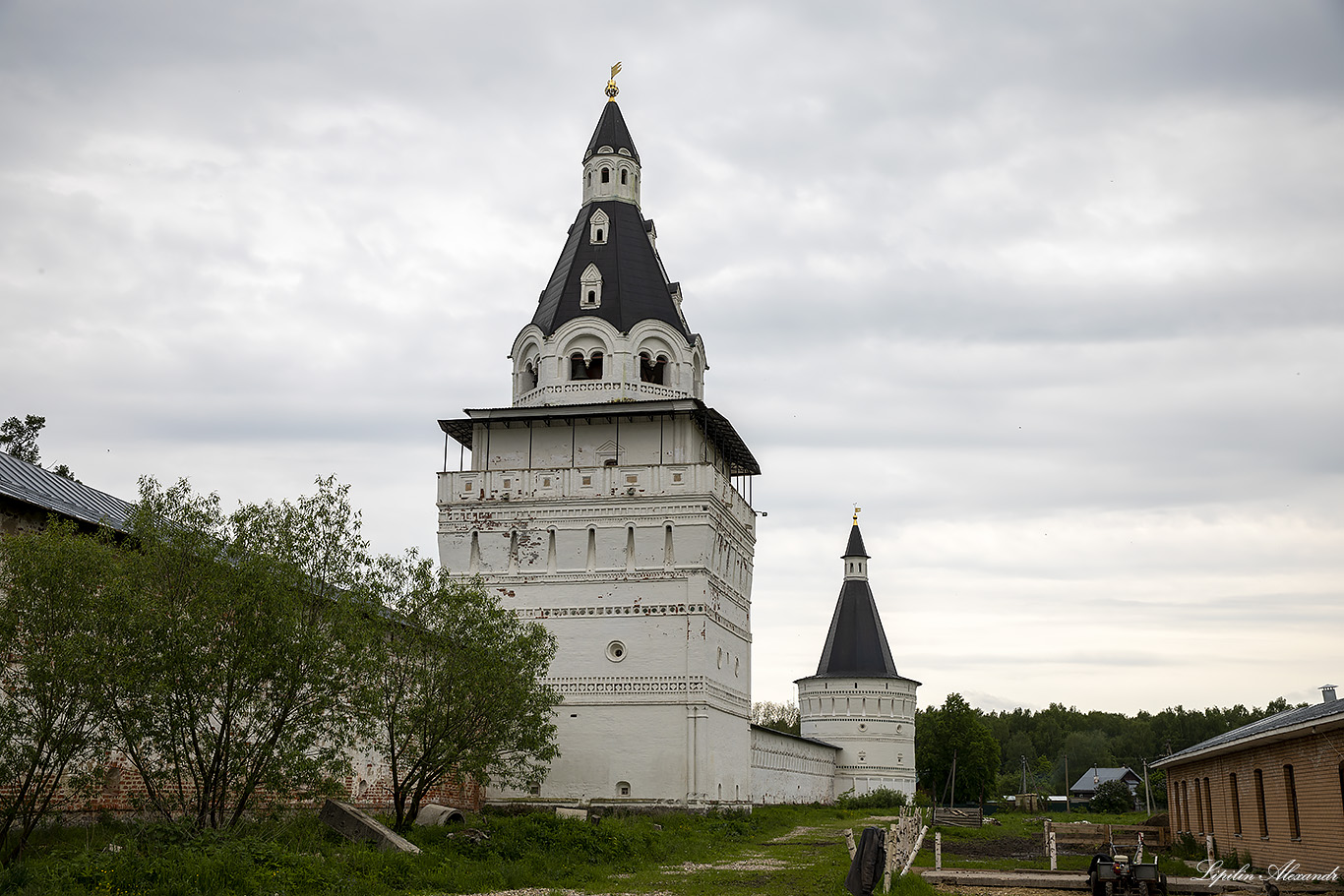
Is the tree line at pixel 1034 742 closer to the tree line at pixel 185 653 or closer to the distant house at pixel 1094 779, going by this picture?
the distant house at pixel 1094 779

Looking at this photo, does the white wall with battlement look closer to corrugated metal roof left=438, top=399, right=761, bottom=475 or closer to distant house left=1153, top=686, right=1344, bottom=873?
corrugated metal roof left=438, top=399, right=761, bottom=475

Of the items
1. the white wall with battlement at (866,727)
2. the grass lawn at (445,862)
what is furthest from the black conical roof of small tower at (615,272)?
the white wall with battlement at (866,727)

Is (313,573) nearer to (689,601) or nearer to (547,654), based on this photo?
(547,654)

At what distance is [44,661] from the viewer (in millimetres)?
14766

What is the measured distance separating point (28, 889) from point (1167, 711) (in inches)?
4791

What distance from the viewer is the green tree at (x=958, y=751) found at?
6831 cm

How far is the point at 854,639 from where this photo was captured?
63844mm

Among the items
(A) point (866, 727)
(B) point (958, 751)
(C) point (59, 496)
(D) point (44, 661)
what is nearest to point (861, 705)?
(A) point (866, 727)

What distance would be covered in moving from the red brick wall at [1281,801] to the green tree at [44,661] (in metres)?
15.8

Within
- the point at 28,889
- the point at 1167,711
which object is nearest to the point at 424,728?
the point at 28,889

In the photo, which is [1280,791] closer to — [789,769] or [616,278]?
[616,278]

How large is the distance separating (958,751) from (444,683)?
5073cm

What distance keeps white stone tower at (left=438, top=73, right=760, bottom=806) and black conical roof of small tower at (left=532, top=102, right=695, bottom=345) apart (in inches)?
2.8

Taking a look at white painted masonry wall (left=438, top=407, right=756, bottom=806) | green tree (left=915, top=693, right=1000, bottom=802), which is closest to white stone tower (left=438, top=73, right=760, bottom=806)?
white painted masonry wall (left=438, top=407, right=756, bottom=806)
